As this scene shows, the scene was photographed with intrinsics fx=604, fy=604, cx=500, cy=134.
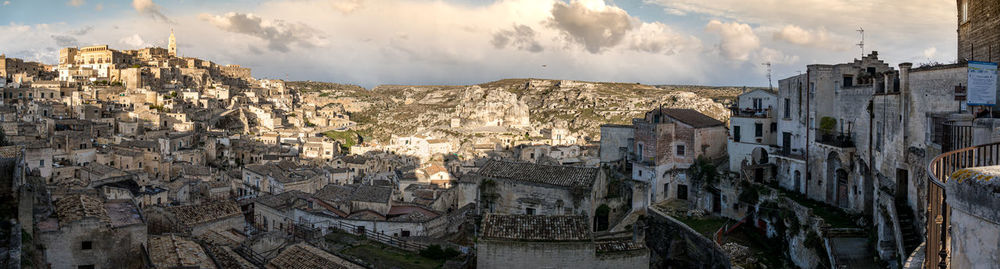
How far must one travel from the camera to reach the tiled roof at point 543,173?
26812mm

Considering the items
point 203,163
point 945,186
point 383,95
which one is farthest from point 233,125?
point 383,95

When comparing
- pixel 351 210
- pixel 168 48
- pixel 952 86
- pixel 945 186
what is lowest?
pixel 351 210

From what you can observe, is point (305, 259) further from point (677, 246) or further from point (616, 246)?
point (677, 246)

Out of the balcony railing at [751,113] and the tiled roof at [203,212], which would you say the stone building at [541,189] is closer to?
the balcony railing at [751,113]

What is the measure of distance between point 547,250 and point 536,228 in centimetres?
112

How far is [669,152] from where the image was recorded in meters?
29.7

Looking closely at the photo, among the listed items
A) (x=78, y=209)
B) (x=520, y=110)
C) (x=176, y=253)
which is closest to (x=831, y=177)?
(x=176, y=253)

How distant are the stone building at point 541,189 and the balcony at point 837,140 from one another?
9.10 meters

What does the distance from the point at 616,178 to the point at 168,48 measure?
10939 centimetres

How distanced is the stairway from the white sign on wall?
3.58 metres

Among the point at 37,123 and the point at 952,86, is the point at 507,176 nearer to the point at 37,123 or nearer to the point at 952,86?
the point at 952,86

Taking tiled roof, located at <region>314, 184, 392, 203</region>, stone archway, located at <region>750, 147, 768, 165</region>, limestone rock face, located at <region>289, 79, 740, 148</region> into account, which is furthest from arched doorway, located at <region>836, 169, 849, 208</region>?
limestone rock face, located at <region>289, 79, 740, 148</region>

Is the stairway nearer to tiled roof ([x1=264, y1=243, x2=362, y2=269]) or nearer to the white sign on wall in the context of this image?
Answer: the white sign on wall

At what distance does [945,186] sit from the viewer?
14.5 feet
